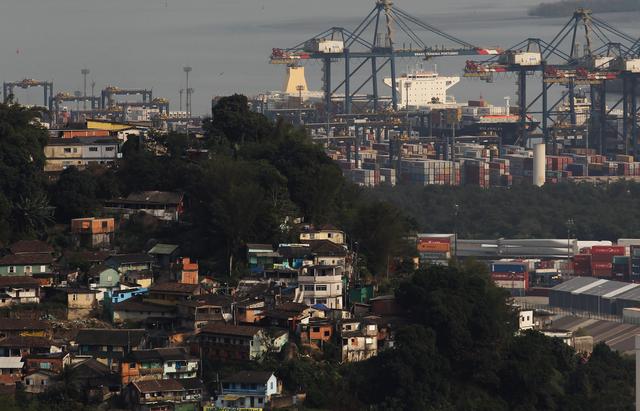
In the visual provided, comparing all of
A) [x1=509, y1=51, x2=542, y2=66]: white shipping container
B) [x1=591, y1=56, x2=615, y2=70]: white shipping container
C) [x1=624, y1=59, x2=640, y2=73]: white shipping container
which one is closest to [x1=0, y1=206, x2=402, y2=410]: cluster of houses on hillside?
[x1=624, y1=59, x2=640, y2=73]: white shipping container

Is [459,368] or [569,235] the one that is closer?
[459,368]

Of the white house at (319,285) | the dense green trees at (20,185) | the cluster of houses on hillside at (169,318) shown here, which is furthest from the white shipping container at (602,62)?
the white house at (319,285)

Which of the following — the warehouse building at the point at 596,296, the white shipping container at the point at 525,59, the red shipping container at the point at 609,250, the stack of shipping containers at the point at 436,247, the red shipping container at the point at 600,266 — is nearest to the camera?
the warehouse building at the point at 596,296

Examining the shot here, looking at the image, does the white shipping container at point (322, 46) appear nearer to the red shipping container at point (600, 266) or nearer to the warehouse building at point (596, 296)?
the red shipping container at point (600, 266)

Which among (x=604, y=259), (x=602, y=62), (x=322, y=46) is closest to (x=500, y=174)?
(x=602, y=62)

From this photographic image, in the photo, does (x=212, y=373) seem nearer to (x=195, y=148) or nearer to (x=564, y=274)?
(x=195, y=148)

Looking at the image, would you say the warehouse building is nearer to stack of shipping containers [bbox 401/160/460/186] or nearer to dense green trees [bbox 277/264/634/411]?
dense green trees [bbox 277/264/634/411]

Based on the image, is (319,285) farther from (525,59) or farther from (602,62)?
(602,62)
